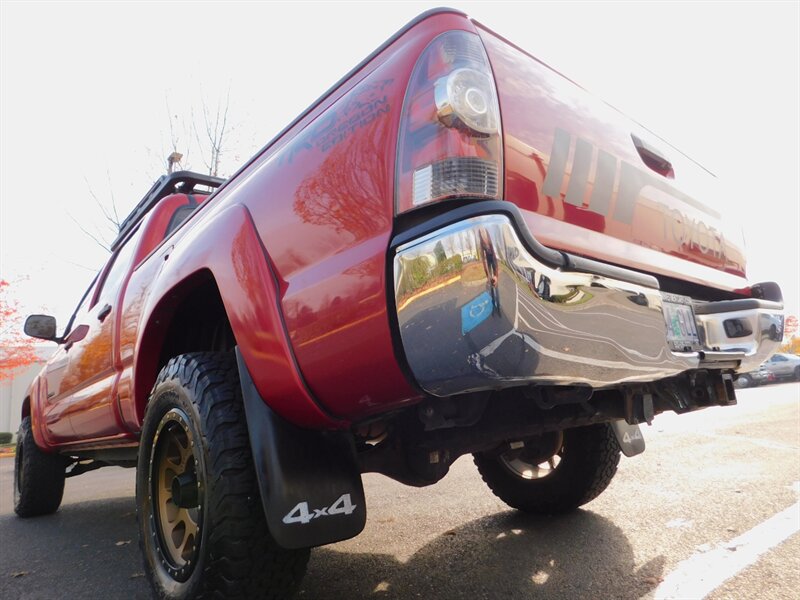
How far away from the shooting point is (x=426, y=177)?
1390 mm

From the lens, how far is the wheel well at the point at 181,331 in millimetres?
2498

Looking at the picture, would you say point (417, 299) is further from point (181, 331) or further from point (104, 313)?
point (104, 313)

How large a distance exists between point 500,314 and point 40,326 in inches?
161

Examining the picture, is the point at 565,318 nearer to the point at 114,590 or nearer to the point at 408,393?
the point at 408,393

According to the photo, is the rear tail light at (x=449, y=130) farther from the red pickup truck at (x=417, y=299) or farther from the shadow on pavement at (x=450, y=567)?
the shadow on pavement at (x=450, y=567)

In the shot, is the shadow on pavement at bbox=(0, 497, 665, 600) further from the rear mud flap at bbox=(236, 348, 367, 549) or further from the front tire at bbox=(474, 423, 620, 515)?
the rear mud flap at bbox=(236, 348, 367, 549)

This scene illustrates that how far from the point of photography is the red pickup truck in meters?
1.33

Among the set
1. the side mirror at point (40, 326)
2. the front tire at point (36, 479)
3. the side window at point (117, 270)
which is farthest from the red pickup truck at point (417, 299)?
the front tire at point (36, 479)

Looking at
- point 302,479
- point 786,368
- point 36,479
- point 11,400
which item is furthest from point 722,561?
point 786,368

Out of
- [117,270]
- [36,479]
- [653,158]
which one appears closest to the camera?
[653,158]

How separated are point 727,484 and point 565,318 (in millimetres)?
3334

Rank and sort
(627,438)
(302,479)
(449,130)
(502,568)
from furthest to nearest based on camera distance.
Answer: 1. (627,438)
2. (502,568)
3. (302,479)
4. (449,130)

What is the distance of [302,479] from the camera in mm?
1729

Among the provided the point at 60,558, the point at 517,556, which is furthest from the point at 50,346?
the point at 517,556
